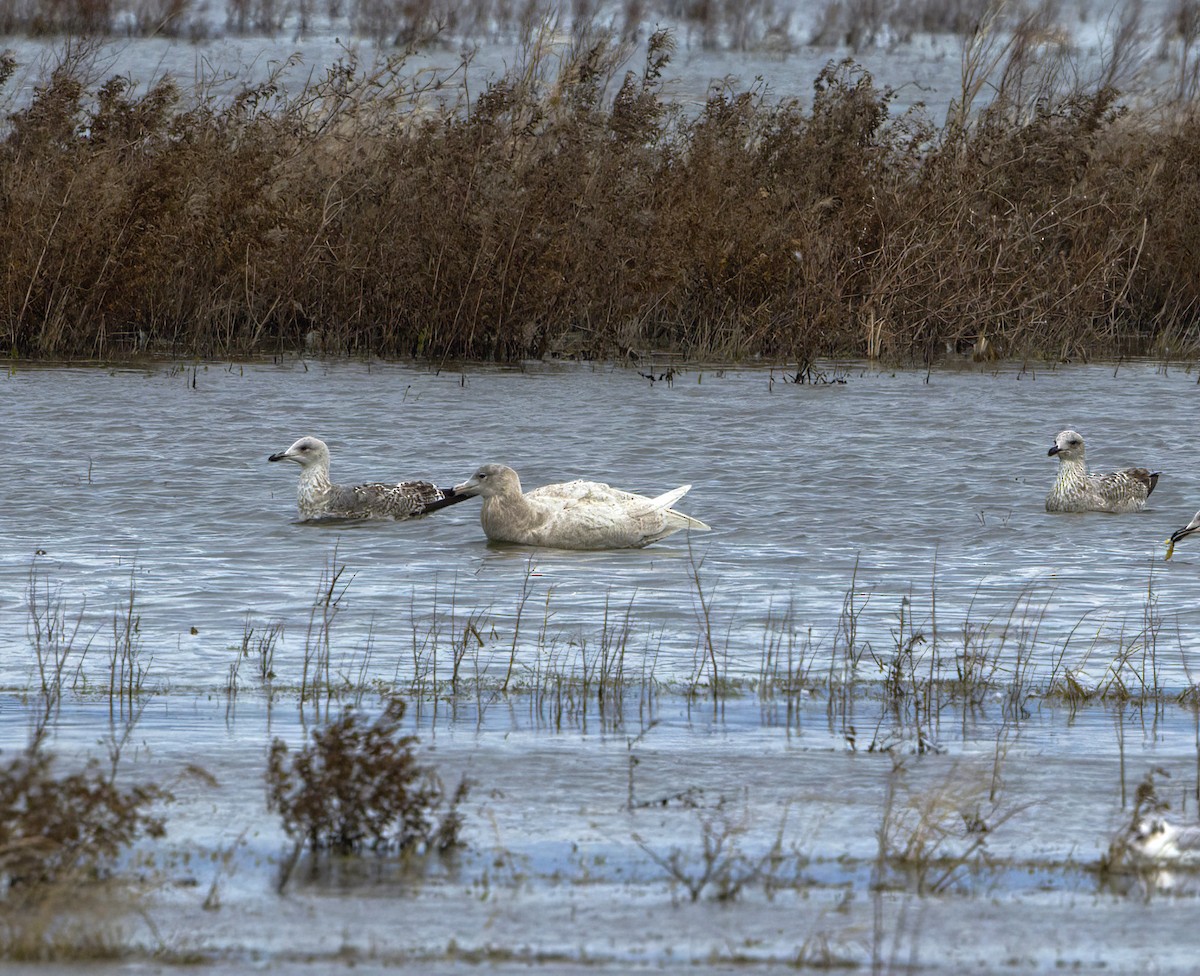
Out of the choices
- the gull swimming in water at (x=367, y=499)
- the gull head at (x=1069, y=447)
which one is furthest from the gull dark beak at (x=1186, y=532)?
the gull swimming in water at (x=367, y=499)

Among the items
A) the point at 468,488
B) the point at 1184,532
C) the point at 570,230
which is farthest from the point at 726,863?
the point at 570,230

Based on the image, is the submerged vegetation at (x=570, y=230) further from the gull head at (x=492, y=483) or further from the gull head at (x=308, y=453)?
the gull head at (x=492, y=483)

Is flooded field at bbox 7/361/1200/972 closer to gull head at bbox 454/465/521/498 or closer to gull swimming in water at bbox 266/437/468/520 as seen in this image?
gull swimming in water at bbox 266/437/468/520

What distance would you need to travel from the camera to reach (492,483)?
37.7 feet

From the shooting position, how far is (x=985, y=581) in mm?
9953

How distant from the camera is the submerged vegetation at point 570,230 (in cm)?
1925

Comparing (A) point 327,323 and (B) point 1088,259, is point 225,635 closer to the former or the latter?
Answer: (A) point 327,323

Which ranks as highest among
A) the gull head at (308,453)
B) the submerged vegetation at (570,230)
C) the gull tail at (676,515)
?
the submerged vegetation at (570,230)

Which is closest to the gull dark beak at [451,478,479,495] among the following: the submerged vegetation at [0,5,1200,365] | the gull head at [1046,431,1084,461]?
the gull head at [1046,431,1084,461]

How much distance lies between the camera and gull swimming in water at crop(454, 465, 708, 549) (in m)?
11.2

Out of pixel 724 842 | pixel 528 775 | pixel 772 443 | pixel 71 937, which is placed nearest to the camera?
pixel 71 937

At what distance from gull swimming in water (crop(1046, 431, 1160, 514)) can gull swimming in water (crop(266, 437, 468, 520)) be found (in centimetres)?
389

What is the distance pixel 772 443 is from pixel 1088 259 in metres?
7.49

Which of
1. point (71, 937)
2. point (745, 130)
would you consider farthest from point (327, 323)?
point (71, 937)
